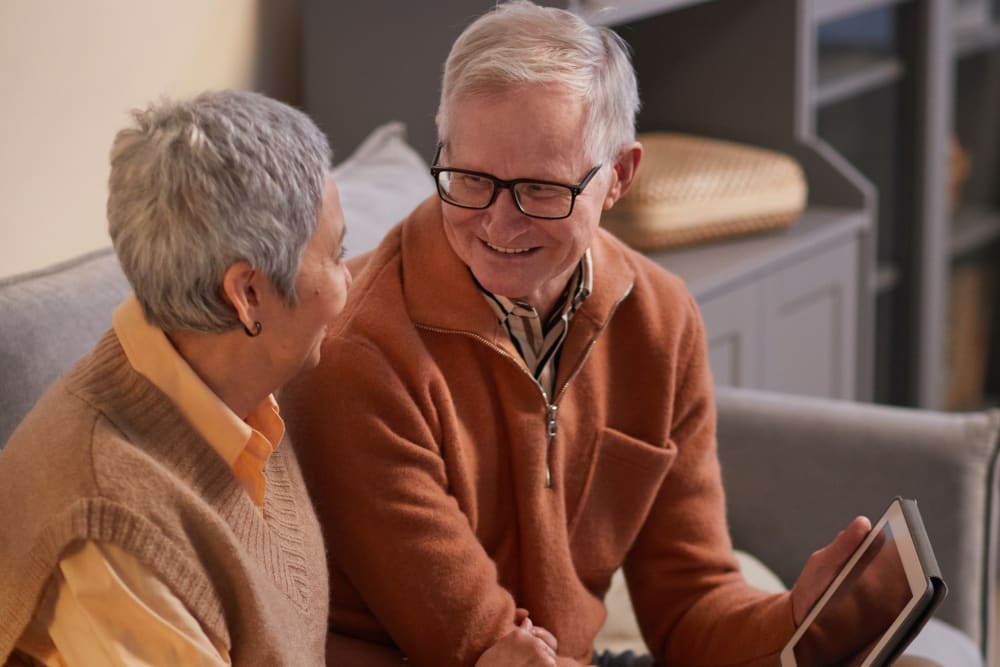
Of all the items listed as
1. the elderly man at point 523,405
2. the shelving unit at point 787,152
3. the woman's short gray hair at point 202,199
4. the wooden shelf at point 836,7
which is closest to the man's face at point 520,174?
the elderly man at point 523,405

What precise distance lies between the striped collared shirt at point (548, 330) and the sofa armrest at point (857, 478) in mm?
545

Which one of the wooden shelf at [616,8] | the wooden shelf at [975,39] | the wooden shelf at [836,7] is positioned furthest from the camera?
the wooden shelf at [975,39]

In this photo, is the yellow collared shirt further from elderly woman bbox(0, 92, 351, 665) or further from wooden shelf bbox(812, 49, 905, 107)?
wooden shelf bbox(812, 49, 905, 107)

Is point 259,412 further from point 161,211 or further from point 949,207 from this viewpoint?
point 949,207

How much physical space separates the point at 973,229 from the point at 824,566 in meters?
2.19

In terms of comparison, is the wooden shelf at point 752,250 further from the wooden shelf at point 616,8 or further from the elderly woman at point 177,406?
the elderly woman at point 177,406

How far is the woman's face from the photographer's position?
3.61 feet

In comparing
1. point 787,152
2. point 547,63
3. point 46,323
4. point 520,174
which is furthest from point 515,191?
point 787,152

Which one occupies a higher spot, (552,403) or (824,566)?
→ (552,403)

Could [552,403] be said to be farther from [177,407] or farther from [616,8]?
[616,8]

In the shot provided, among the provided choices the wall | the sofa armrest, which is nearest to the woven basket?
the sofa armrest

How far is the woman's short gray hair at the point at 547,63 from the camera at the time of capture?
1233 millimetres

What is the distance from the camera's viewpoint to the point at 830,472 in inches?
72.6

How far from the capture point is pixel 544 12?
1302mm
